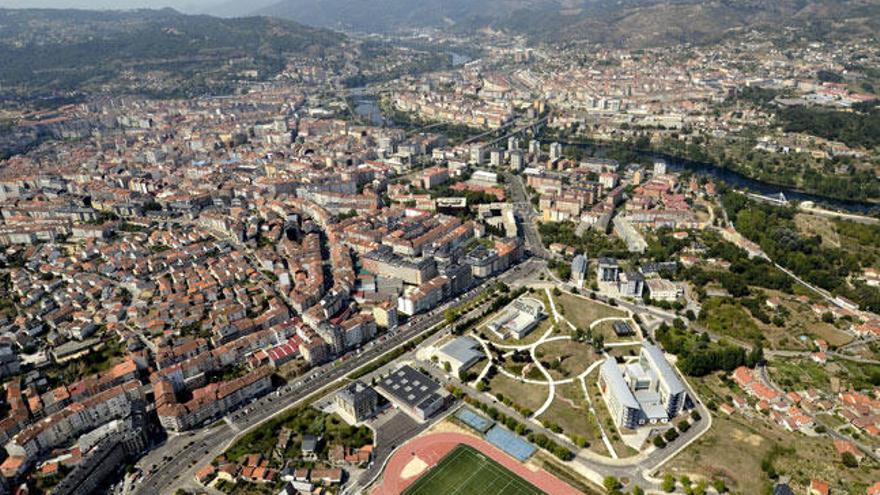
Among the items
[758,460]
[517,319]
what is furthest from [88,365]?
[758,460]

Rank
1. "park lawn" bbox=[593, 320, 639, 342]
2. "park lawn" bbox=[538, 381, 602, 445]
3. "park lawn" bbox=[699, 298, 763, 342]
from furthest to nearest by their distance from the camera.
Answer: "park lawn" bbox=[593, 320, 639, 342] → "park lawn" bbox=[699, 298, 763, 342] → "park lawn" bbox=[538, 381, 602, 445]

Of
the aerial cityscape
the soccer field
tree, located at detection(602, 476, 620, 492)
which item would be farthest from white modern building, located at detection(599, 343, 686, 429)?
the soccer field

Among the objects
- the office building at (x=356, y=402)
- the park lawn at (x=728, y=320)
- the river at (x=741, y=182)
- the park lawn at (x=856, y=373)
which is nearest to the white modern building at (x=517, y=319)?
the office building at (x=356, y=402)

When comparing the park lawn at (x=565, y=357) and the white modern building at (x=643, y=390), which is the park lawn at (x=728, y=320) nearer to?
the white modern building at (x=643, y=390)

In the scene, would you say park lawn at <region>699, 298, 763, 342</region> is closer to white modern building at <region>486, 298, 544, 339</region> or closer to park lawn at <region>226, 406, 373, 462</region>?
white modern building at <region>486, 298, 544, 339</region>

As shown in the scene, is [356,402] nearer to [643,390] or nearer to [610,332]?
[643,390]

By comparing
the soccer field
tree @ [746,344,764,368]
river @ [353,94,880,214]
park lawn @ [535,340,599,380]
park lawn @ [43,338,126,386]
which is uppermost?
river @ [353,94,880,214]

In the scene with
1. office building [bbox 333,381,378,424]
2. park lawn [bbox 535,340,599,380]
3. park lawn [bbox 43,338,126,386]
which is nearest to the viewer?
office building [bbox 333,381,378,424]
